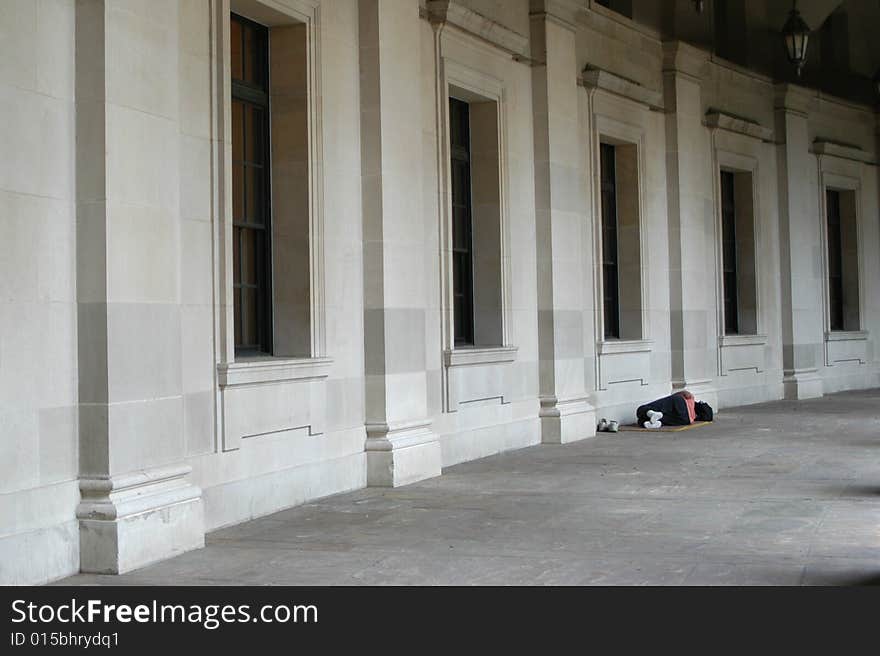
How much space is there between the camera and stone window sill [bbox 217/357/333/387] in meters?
10.4

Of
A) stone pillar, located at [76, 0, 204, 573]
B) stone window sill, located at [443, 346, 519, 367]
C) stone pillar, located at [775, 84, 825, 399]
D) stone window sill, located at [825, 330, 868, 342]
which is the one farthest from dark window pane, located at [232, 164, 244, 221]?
stone window sill, located at [825, 330, 868, 342]

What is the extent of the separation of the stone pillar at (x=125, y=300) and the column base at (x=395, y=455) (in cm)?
384

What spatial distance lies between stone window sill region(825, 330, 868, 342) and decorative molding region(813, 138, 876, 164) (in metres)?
4.39

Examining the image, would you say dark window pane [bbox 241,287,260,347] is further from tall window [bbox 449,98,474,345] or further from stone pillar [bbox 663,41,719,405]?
stone pillar [bbox 663,41,719,405]

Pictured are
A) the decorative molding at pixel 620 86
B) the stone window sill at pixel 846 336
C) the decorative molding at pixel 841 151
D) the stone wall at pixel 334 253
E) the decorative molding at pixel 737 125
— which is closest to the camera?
the stone wall at pixel 334 253

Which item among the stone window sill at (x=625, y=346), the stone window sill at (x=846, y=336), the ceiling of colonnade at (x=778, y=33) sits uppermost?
the ceiling of colonnade at (x=778, y=33)

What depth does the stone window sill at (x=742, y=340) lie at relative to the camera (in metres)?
23.6

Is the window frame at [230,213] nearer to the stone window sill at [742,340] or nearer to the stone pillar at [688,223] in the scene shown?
the stone pillar at [688,223]

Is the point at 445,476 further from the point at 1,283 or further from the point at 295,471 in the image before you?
the point at 1,283

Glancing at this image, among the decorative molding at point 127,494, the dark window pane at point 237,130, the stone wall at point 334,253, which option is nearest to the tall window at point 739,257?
the stone wall at point 334,253

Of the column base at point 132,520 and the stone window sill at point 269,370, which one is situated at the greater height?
the stone window sill at point 269,370

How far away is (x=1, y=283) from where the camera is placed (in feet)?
25.7

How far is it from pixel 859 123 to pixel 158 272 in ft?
82.8

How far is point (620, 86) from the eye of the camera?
1991 cm
